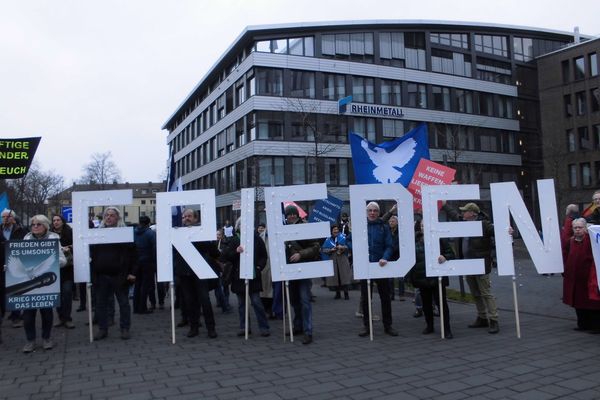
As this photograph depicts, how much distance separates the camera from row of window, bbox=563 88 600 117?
50.0 m

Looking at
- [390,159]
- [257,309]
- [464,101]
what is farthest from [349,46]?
[257,309]

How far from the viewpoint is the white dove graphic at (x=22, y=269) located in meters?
7.73

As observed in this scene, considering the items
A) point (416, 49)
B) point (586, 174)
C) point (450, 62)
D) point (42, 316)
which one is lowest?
point (42, 316)

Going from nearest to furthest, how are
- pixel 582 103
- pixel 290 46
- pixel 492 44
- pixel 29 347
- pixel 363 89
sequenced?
pixel 29 347 → pixel 290 46 → pixel 363 89 → pixel 582 103 → pixel 492 44

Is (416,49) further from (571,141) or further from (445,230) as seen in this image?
(445,230)

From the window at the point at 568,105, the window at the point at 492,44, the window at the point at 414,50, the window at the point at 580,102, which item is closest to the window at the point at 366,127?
the window at the point at 414,50

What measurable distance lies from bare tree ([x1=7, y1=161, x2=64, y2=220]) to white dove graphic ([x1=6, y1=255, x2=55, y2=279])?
43831 mm

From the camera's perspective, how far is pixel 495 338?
7.66 m

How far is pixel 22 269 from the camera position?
25.5ft

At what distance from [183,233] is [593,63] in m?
52.9

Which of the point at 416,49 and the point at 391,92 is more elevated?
the point at 416,49

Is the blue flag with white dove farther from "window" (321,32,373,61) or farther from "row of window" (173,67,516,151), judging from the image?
"window" (321,32,373,61)

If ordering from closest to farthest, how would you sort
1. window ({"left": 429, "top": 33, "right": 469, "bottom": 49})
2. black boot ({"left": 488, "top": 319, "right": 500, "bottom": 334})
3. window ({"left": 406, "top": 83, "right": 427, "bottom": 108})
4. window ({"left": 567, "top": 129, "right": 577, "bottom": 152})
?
black boot ({"left": 488, "top": 319, "right": 500, "bottom": 334}) < window ({"left": 406, "top": 83, "right": 427, "bottom": 108}) < window ({"left": 429, "top": 33, "right": 469, "bottom": 49}) < window ({"left": 567, "top": 129, "right": 577, "bottom": 152})

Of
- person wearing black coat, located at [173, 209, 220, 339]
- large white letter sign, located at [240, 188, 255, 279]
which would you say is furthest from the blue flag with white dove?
person wearing black coat, located at [173, 209, 220, 339]
